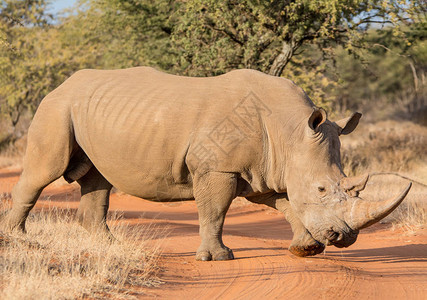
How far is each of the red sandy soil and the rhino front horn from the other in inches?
23.1

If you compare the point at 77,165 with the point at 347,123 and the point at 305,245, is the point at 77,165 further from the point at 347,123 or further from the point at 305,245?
the point at 347,123

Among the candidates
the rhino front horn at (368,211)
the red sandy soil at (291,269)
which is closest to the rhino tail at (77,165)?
the red sandy soil at (291,269)

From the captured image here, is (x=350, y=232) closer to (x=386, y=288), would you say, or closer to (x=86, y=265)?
(x=386, y=288)

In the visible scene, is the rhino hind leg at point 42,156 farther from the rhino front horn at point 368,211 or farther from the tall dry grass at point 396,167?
the tall dry grass at point 396,167

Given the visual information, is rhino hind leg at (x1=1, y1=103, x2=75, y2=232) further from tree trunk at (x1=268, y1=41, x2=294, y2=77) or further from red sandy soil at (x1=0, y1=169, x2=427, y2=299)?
tree trunk at (x1=268, y1=41, x2=294, y2=77)

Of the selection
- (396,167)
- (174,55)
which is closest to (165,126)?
(174,55)

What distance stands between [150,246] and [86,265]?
6.47ft

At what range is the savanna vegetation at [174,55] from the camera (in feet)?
19.0

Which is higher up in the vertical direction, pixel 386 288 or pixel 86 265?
pixel 86 265

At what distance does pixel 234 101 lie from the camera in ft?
21.1

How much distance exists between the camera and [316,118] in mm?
6156

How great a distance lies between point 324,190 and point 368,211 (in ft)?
1.75

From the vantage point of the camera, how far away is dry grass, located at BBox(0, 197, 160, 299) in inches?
183

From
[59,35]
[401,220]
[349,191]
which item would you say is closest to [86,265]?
[349,191]
